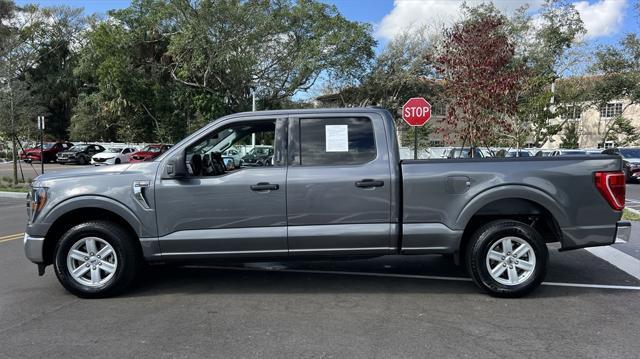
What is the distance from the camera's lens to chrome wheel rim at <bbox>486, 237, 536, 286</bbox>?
18.2ft

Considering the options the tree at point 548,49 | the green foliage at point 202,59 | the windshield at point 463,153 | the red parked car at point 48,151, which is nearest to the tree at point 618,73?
the tree at point 548,49

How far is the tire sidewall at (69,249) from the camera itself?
551 centimetres

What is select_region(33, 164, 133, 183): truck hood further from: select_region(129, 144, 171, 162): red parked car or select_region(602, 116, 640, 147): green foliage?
select_region(602, 116, 640, 147): green foliage

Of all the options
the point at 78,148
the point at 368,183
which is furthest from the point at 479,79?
the point at 78,148

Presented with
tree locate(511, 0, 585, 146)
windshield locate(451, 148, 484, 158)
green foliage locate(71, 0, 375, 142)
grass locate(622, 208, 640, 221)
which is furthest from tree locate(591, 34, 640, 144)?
grass locate(622, 208, 640, 221)

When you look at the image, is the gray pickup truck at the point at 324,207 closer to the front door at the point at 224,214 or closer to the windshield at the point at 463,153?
the front door at the point at 224,214

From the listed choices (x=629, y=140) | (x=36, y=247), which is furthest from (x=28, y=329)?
(x=629, y=140)

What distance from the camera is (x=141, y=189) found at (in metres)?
5.43

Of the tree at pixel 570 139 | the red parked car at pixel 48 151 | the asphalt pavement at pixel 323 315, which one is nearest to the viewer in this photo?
the asphalt pavement at pixel 323 315

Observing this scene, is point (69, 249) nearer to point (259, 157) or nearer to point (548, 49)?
point (259, 157)

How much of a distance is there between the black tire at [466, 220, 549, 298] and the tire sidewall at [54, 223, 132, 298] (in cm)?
368

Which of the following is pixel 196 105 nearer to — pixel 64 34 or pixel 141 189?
pixel 64 34

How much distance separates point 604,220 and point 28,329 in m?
5.75

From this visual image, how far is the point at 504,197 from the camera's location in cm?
545
